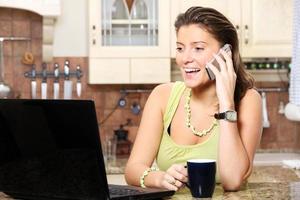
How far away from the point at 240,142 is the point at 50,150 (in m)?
0.55

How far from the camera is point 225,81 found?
1.57 metres

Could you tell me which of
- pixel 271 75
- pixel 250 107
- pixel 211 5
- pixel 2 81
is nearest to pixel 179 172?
pixel 250 107

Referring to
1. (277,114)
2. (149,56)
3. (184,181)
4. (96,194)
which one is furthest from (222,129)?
(277,114)

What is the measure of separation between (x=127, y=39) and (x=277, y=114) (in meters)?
1.05

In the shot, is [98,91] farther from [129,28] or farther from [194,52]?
[194,52]

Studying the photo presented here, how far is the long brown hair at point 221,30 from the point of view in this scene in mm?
1646

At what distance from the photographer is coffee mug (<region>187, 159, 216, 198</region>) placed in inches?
49.0

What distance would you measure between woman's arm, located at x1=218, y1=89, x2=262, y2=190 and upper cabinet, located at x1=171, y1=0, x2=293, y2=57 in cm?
179

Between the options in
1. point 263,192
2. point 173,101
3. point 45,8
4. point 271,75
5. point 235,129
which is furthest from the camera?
point 271,75

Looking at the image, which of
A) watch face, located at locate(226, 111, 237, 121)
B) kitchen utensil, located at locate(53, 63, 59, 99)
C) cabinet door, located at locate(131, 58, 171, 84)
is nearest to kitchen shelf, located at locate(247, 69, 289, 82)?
cabinet door, located at locate(131, 58, 171, 84)

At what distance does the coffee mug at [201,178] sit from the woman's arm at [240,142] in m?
0.15

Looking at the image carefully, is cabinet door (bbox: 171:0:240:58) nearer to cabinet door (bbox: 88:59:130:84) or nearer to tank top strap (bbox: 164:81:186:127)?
cabinet door (bbox: 88:59:130:84)

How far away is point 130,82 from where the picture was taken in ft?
11.3

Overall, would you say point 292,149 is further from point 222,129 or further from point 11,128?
point 11,128
